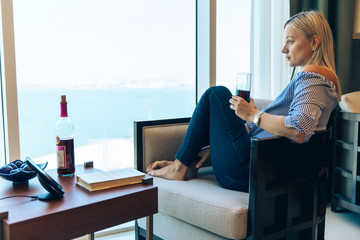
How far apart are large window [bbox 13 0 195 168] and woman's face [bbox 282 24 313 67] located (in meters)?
1.17

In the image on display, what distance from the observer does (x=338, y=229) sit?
2156mm

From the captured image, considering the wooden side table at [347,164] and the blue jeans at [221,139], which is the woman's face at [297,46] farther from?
the wooden side table at [347,164]

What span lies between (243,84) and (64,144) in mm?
739

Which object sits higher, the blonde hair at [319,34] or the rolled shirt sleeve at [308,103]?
the blonde hair at [319,34]

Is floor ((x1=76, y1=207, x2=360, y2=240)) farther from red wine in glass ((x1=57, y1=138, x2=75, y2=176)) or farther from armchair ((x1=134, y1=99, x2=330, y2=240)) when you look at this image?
red wine in glass ((x1=57, y1=138, x2=75, y2=176))

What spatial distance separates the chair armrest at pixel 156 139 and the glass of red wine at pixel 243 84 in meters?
0.57

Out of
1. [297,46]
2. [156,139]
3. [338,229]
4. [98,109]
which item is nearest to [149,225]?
[156,139]

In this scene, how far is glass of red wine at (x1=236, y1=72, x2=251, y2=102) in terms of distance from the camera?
4.44 ft

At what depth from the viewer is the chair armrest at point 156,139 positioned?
1807 mm

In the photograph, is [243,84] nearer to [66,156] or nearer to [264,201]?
[264,201]

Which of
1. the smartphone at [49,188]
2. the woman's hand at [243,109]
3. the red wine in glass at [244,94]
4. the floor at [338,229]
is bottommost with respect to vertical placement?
the floor at [338,229]

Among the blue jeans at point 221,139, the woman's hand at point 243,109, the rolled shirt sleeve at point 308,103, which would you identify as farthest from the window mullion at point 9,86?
the rolled shirt sleeve at point 308,103

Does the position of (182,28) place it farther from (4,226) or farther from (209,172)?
(4,226)

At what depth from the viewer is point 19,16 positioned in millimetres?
1911
